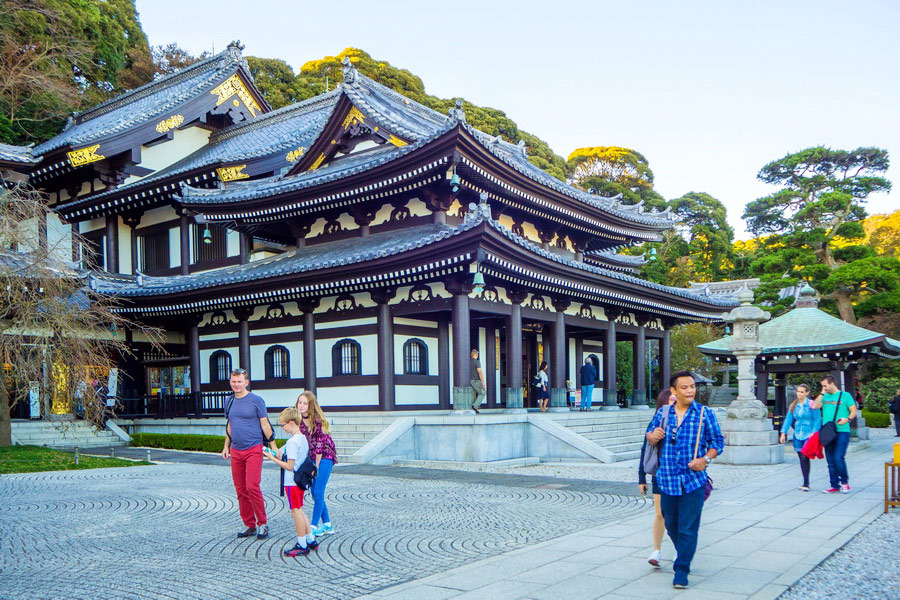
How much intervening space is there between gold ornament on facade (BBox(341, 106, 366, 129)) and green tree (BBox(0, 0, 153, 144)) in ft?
50.2

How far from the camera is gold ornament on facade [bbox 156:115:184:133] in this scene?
28.5 metres

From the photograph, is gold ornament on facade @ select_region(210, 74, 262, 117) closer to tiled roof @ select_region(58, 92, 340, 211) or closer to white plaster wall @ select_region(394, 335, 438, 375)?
Answer: tiled roof @ select_region(58, 92, 340, 211)

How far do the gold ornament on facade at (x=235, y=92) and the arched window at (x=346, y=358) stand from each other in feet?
49.9

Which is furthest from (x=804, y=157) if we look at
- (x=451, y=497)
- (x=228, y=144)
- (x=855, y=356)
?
(x=451, y=497)

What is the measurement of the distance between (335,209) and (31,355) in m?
9.23

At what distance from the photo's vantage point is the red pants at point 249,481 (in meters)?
8.68

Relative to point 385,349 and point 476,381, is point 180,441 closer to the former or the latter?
point 385,349

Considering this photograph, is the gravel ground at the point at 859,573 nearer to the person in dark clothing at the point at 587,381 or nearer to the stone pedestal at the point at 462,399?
A: the stone pedestal at the point at 462,399

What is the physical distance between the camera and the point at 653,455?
688cm

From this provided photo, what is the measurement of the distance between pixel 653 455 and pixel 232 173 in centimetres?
2269

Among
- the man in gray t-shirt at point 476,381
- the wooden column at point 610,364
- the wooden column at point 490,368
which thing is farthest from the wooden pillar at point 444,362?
the wooden column at point 610,364

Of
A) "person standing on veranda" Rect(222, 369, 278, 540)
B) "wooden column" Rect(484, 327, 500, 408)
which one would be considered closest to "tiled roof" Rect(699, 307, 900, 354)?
"wooden column" Rect(484, 327, 500, 408)

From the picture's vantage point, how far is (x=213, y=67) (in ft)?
105

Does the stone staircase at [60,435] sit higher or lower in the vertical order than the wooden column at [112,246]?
lower
